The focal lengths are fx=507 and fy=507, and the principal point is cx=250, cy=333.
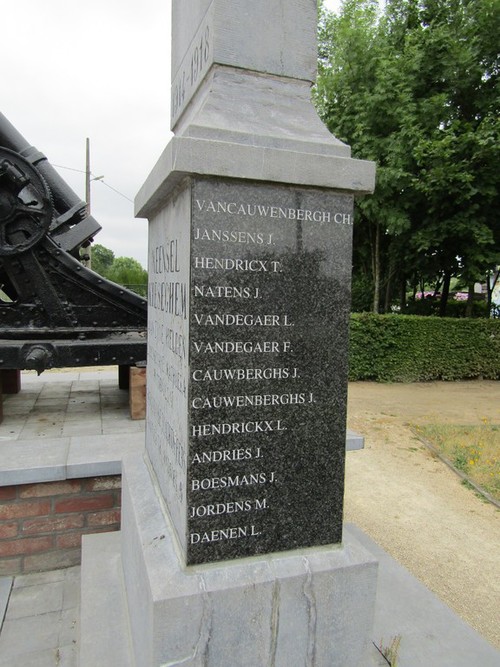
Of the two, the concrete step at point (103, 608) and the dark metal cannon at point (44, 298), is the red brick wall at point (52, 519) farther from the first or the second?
the dark metal cannon at point (44, 298)

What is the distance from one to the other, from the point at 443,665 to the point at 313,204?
76.0 inches

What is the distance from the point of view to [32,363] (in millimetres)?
3668

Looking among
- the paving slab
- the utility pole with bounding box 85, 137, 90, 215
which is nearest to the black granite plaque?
the paving slab

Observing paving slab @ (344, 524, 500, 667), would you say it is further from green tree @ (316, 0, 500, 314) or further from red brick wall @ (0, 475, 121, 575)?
green tree @ (316, 0, 500, 314)

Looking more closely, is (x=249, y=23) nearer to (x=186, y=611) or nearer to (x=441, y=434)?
(x=186, y=611)

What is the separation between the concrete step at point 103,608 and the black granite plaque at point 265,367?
66 centimetres

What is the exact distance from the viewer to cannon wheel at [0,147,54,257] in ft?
12.3

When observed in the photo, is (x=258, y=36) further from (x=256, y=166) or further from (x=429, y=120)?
(x=429, y=120)

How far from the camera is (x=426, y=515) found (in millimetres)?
4613

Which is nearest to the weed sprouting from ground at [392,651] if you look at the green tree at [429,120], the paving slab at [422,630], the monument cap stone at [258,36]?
the paving slab at [422,630]

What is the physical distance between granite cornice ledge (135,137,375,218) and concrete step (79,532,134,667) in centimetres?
A: 190

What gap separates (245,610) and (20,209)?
322cm

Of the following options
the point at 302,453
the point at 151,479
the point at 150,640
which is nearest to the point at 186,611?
the point at 150,640

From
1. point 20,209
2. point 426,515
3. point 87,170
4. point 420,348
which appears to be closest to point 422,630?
point 426,515
